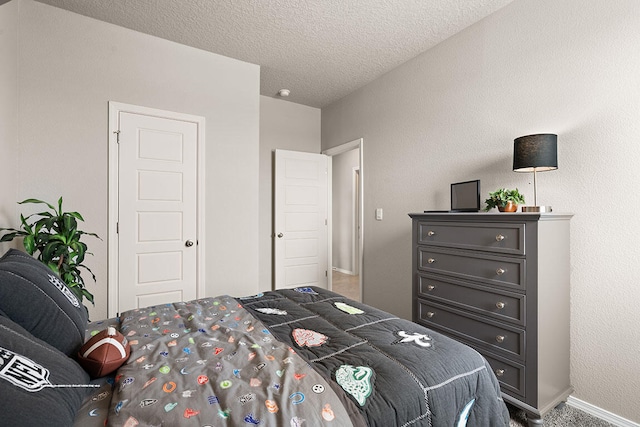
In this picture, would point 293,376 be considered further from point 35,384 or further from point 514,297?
point 514,297

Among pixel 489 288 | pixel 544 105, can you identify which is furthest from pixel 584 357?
pixel 544 105

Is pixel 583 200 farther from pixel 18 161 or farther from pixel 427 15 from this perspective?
pixel 18 161

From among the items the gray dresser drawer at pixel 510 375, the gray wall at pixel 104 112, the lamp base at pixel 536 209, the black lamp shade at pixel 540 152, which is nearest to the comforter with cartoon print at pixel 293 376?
the gray dresser drawer at pixel 510 375

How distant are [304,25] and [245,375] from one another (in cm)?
272

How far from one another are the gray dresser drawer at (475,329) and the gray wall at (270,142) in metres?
2.39

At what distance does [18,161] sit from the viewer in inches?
92.8

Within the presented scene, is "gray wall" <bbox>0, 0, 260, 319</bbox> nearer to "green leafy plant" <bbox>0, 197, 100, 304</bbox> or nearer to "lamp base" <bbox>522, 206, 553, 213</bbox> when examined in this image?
"green leafy plant" <bbox>0, 197, 100, 304</bbox>

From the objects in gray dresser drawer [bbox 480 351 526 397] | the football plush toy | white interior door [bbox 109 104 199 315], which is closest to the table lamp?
gray dresser drawer [bbox 480 351 526 397]

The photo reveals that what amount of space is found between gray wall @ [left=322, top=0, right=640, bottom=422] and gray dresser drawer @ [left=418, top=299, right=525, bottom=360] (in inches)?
21.5

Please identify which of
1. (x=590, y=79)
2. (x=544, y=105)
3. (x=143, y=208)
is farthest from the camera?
(x=143, y=208)

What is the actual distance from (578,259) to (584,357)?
63 cm

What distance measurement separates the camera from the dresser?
5.72 ft

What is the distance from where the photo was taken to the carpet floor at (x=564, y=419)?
1819 mm

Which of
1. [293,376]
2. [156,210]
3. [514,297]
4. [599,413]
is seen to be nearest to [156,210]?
[156,210]
